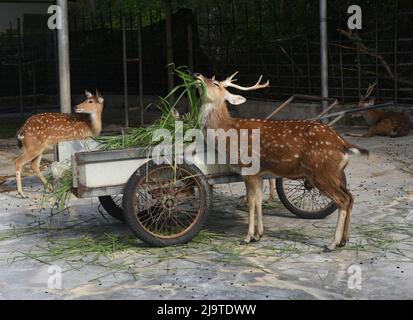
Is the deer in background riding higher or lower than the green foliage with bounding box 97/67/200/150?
lower

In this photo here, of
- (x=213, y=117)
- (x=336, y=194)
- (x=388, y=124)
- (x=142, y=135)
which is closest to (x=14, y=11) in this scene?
(x=388, y=124)

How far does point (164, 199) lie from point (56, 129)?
9.15ft

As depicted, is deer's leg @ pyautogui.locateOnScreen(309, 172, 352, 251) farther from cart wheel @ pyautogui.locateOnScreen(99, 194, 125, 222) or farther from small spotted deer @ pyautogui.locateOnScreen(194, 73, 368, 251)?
cart wheel @ pyautogui.locateOnScreen(99, 194, 125, 222)

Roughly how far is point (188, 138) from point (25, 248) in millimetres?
1620

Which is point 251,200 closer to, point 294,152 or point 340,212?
point 294,152

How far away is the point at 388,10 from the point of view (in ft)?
46.4

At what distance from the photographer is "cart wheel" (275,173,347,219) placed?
7.24 metres

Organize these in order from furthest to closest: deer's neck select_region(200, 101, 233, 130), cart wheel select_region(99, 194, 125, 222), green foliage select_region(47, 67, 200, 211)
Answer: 1. cart wheel select_region(99, 194, 125, 222)
2. deer's neck select_region(200, 101, 233, 130)
3. green foliage select_region(47, 67, 200, 211)

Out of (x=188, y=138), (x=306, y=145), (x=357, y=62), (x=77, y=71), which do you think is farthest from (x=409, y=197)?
(x=77, y=71)

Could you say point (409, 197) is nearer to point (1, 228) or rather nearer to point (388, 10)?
point (1, 228)

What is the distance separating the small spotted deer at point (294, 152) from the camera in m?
6.18

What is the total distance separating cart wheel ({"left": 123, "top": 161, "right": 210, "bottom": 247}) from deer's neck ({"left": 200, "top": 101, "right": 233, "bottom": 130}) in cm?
44

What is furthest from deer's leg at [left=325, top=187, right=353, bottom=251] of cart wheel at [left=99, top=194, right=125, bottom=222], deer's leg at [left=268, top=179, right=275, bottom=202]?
cart wheel at [left=99, top=194, right=125, bottom=222]
